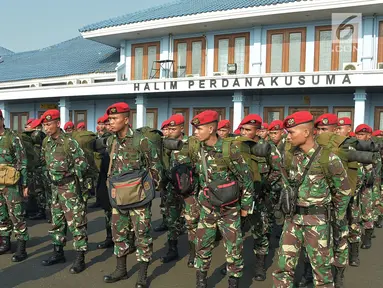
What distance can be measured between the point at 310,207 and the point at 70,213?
307 centimetres

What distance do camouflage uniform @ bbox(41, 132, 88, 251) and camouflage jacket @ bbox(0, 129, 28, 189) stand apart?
22.1 inches

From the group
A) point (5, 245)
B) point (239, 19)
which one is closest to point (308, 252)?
point (5, 245)

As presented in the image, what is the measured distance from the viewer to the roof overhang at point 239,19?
1231 centimetres

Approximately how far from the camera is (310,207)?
10.7 feet

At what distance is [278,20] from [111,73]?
9.06 metres

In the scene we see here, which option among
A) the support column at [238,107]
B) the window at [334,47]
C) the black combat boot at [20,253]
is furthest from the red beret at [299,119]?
the window at [334,47]

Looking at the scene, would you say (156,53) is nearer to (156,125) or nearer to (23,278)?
(156,125)

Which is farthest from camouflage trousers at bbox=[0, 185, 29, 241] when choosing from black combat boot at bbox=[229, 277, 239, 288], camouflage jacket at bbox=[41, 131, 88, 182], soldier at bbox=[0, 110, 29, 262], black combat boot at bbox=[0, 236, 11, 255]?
black combat boot at bbox=[229, 277, 239, 288]

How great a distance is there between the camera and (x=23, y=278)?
4.34 m

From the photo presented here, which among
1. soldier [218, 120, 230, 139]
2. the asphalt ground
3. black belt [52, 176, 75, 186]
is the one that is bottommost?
the asphalt ground

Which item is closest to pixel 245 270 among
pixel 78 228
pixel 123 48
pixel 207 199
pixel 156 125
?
pixel 207 199

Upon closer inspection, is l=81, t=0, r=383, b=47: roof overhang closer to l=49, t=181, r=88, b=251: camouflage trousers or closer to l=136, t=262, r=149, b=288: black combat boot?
l=49, t=181, r=88, b=251: camouflage trousers

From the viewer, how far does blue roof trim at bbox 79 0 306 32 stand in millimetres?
14031

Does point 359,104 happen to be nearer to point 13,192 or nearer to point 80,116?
point 13,192
